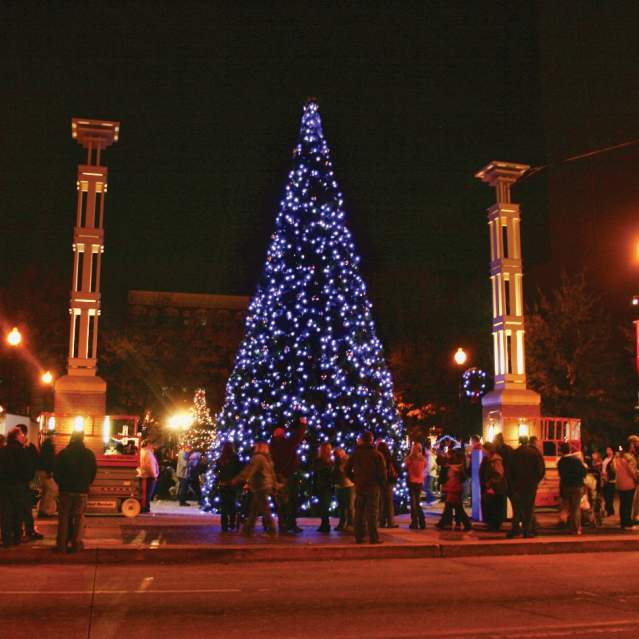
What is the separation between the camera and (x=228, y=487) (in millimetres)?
15516

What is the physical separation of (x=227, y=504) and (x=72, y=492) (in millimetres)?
3676

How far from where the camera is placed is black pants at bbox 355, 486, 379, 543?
13875 millimetres

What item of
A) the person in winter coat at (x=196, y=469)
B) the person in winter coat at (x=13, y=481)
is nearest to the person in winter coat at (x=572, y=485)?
the person in winter coat at (x=13, y=481)

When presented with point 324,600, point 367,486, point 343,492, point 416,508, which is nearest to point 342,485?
point 343,492

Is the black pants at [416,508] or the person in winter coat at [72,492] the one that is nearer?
the person in winter coat at [72,492]

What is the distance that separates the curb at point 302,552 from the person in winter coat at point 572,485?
3.87 ft

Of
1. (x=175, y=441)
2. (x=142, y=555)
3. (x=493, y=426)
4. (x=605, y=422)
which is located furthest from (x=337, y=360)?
(x=175, y=441)

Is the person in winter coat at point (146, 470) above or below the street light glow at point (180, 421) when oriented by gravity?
below

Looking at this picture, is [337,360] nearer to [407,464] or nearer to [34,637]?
[407,464]

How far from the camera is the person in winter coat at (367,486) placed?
13.8m

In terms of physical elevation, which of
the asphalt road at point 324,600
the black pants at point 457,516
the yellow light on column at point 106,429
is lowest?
the asphalt road at point 324,600

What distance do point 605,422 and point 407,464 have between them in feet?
73.9

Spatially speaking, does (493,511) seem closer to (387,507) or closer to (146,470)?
(387,507)

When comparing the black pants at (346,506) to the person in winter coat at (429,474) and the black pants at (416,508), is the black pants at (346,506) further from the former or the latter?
the person in winter coat at (429,474)
